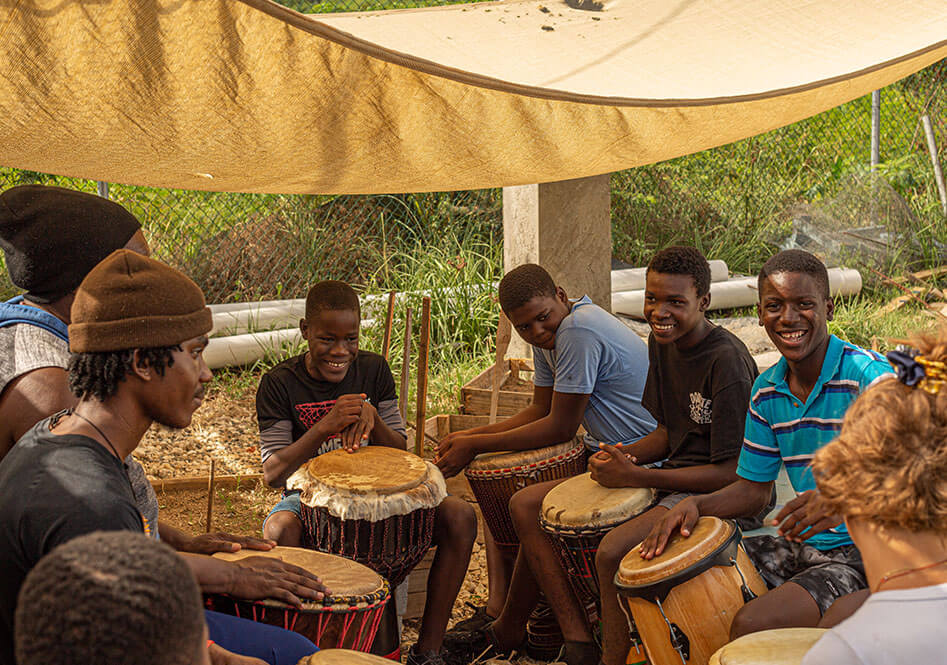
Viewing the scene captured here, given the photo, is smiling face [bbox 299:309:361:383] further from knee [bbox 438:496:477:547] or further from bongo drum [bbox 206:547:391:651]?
bongo drum [bbox 206:547:391:651]

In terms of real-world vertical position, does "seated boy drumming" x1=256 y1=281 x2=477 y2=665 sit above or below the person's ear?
below

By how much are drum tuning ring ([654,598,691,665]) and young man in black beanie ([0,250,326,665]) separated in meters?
1.03

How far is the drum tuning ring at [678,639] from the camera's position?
258cm

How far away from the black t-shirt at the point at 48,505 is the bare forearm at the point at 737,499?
175 cm

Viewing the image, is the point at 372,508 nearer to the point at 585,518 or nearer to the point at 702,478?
the point at 585,518

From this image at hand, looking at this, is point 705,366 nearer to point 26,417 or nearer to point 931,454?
point 931,454

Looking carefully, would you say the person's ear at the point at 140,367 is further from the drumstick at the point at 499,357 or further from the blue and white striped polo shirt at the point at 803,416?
the drumstick at the point at 499,357

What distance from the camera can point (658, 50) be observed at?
365 centimetres

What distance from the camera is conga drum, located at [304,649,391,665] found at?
2090 mm

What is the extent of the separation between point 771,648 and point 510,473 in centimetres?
161

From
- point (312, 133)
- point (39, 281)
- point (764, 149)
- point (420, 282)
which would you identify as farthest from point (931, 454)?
point (764, 149)

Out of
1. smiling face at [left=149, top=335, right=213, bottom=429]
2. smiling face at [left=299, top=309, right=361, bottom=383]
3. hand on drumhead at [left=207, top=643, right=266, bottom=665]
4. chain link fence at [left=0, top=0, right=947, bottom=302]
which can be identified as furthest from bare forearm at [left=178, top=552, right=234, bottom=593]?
chain link fence at [left=0, top=0, right=947, bottom=302]

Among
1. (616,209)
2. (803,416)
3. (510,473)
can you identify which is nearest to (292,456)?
(510,473)

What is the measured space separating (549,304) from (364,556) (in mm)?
1267
